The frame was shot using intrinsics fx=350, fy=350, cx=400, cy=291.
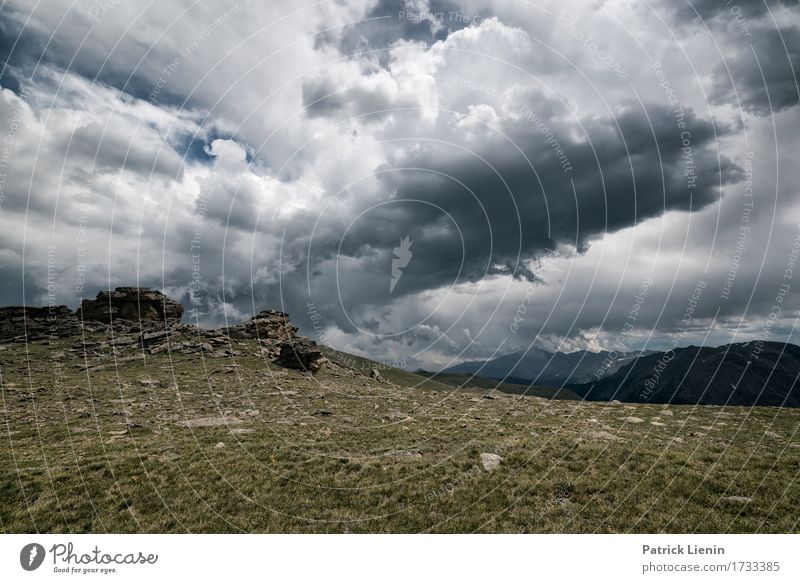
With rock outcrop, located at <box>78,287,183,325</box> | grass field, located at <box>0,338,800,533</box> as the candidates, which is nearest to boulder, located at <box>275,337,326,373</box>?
grass field, located at <box>0,338,800,533</box>

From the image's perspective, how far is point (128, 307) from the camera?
102000mm

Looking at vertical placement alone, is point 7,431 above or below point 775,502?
below

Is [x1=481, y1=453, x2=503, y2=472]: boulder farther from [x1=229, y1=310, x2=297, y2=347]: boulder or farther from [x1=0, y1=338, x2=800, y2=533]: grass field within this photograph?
[x1=229, y1=310, x2=297, y2=347]: boulder

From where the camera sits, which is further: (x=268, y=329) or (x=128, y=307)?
(x=128, y=307)

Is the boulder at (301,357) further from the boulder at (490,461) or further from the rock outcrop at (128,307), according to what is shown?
the rock outcrop at (128,307)

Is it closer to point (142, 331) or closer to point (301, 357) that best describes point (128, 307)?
point (142, 331)

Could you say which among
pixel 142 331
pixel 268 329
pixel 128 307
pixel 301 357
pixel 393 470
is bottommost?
pixel 393 470

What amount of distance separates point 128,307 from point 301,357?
229 feet

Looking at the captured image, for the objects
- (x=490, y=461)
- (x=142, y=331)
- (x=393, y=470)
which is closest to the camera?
(x=393, y=470)

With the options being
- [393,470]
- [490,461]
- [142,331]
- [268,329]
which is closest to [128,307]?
[142,331]
